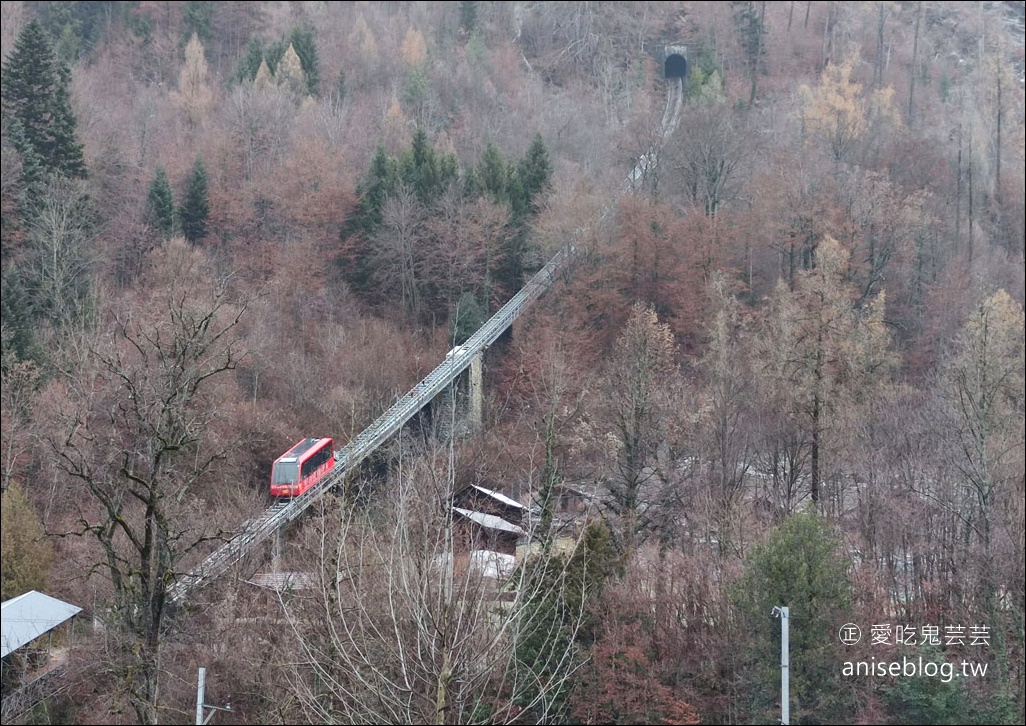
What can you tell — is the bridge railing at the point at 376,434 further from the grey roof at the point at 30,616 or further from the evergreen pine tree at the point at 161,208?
the evergreen pine tree at the point at 161,208

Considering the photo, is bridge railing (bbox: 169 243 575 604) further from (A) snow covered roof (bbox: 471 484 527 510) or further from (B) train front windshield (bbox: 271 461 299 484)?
(A) snow covered roof (bbox: 471 484 527 510)

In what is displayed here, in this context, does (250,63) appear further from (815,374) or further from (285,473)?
(815,374)

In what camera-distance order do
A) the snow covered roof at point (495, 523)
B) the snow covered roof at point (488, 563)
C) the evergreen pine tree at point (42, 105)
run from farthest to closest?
the evergreen pine tree at point (42, 105) → the snow covered roof at point (495, 523) → the snow covered roof at point (488, 563)

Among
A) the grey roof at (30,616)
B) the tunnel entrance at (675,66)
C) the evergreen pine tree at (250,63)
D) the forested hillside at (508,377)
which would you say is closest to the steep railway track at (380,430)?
the forested hillside at (508,377)

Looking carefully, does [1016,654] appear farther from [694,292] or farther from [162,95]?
[162,95]

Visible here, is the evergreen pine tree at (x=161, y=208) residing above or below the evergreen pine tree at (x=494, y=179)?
below

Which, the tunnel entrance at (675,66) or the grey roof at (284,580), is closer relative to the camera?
the grey roof at (284,580)

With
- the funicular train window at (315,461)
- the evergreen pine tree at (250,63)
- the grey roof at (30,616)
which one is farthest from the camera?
the evergreen pine tree at (250,63)
